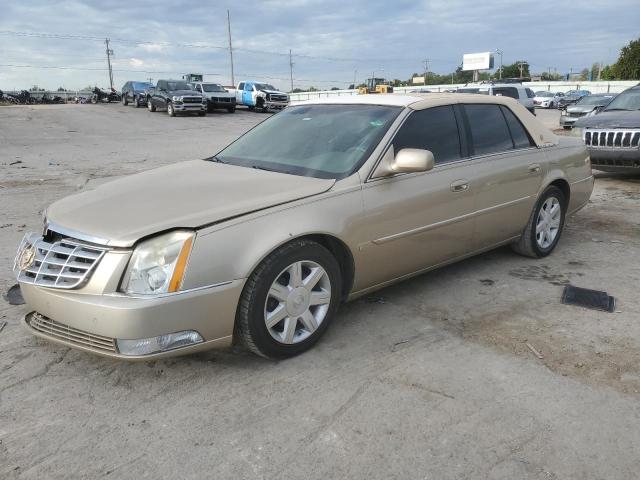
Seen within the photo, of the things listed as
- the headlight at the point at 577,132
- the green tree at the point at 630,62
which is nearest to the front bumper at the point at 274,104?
the headlight at the point at 577,132

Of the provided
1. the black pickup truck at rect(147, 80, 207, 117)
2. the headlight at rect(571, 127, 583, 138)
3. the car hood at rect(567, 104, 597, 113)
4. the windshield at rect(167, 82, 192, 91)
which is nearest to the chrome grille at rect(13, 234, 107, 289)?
the headlight at rect(571, 127, 583, 138)

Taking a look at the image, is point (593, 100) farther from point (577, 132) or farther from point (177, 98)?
point (177, 98)

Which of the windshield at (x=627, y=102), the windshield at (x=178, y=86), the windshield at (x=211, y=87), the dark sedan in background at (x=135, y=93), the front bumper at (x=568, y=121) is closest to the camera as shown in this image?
the windshield at (x=627, y=102)

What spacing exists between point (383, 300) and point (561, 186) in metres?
2.45

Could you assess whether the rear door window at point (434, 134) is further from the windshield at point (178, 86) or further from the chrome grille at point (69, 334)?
the windshield at point (178, 86)

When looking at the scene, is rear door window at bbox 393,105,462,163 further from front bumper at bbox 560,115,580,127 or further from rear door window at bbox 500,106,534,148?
front bumper at bbox 560,115,580,127

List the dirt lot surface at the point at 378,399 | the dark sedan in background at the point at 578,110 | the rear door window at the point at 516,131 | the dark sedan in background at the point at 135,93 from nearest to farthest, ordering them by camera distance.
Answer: the dirt lot surface at the point at 378,399 < the rear door window at the point at 516,131 < the dark sedan in background at the point at 578,110 < the dark sedan in background at the point at 135,93

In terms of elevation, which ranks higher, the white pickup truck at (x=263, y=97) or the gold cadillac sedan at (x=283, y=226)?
the white pickup truck at (x=263, y=97)

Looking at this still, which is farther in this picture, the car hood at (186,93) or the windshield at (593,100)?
the car hood at (186,93)

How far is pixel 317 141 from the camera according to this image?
4.05 m

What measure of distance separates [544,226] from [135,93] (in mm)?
37223

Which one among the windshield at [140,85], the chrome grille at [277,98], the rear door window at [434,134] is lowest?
the rear door window at [434,134]

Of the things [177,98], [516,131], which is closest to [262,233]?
[516,131]

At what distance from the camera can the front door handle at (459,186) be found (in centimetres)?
420
